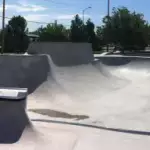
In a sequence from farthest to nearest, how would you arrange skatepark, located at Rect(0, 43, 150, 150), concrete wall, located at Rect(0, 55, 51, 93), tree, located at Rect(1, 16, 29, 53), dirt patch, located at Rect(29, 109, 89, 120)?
tree, located at Rect(1, 16, 29, 53)
concrete wall, located at Rect(0, 55, 51, 93)
dirt patch, located at Rect(29, 109, 89, 120)
skatepark, located at Rect(0, 43, 150, 150)

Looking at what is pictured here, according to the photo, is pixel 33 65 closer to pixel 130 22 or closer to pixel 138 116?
pixel 138 116

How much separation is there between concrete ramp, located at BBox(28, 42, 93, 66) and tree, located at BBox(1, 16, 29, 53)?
28020 millimetres

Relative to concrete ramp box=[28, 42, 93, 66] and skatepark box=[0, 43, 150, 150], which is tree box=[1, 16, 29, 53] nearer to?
skatepark box=[0, 43, 150, 150]

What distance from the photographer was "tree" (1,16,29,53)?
48.3 m

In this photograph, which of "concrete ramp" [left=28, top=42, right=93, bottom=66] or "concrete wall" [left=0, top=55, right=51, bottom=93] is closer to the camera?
"concrete wall" [left=0, top=55, right=51, bottom=93]

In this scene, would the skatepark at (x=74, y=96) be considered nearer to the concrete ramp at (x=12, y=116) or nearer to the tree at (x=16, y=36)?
the concrete ramp at (x=12, y=116)

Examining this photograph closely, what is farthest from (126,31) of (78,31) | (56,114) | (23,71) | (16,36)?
(56,114)

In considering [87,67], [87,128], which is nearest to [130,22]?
[87,67]

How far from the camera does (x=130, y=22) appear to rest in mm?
51375

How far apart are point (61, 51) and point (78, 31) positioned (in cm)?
4020

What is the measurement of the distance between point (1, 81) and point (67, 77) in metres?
3.45

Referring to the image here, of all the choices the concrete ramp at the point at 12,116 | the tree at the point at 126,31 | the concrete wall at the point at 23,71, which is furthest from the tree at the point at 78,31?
the concrete ramp at the point at 12,116

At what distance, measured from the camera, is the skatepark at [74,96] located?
7.72m

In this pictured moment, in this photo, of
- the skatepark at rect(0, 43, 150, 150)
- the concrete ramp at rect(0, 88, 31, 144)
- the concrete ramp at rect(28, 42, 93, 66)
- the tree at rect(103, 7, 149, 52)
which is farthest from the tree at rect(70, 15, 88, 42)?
the concrete ramp at rect(0, 88, 31, 144)
